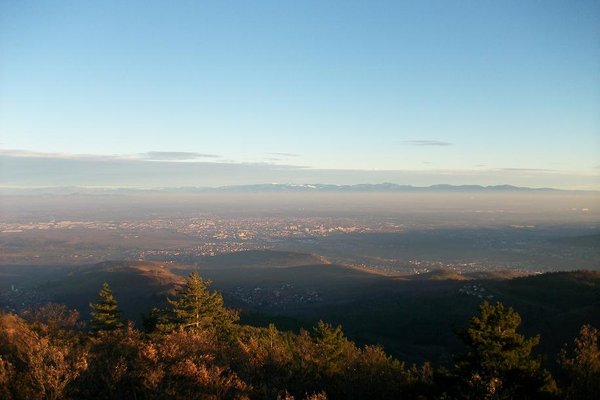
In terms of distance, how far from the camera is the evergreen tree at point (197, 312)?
33.6 meters

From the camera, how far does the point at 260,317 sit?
78.3m

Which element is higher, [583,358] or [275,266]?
[583,358]

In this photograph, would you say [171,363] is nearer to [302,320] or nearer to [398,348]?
[398,348]

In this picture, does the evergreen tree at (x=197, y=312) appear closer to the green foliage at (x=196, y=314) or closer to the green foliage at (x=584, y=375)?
the green foliage at (x=196, y=314)

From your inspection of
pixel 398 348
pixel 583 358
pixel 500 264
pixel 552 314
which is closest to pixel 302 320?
pixel 398 348

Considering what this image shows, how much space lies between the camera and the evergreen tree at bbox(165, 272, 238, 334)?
33.6m

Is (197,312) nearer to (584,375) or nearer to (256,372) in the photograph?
(256,372)

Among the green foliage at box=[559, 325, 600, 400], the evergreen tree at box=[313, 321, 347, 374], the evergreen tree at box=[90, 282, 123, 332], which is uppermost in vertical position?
the green foliage at box=[559, 325, 600, 400]

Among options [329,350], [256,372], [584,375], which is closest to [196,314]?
[329,350]

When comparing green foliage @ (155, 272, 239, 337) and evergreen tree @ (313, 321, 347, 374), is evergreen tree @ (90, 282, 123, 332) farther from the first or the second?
evergreen tree @ (313, 321, 347, 374)

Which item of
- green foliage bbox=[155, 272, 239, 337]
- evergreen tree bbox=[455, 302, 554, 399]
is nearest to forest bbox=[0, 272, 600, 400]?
evergreen tree bbox=[455, 302, 554, 399]

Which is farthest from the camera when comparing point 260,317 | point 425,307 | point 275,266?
point 275,266

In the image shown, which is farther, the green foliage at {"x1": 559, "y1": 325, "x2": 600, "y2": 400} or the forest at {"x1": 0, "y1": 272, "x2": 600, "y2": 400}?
the green foliage at {"x1": 559, "y1": 325, "x2": 600, "y2": 400}

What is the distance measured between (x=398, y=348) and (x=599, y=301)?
3258 centimetres
